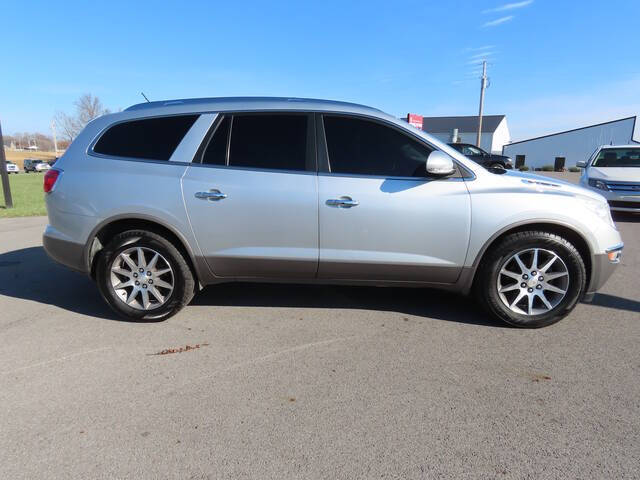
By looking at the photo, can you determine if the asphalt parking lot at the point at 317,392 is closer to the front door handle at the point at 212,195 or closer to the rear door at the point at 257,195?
the rear door at the point at 257,195

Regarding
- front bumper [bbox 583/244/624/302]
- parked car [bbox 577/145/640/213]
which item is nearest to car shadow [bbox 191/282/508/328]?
front bumper [bbox 583/244/624/302]

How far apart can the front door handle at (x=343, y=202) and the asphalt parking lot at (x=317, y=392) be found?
107 cm

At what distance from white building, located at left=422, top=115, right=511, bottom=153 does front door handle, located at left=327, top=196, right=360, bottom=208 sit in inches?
2530

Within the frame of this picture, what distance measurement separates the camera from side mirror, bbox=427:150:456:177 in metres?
3.23

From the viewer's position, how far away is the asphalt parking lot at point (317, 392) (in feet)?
6.70

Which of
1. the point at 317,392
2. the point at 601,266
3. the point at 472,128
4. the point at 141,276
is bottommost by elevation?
the point at 317,392

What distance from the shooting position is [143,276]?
3.64 metres

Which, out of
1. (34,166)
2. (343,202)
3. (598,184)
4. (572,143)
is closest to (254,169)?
(343,202)

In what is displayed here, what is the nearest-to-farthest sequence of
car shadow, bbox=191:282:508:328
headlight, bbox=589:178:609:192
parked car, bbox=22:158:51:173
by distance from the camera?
car shadow, bbox=191:282:508:328 → headlight, bbox=589:178:609:192 → parked car, bbox=22:158:51:173

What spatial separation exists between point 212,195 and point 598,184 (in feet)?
32.4

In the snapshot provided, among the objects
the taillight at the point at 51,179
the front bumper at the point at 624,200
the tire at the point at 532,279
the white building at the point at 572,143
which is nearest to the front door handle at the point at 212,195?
the taillight at the point at 51,179

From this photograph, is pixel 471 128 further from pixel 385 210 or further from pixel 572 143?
pixel 385 210

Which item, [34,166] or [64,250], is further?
[34,166]

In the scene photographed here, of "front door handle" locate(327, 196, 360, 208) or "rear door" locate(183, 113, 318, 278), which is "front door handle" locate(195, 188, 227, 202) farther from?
"front door handle" locate(327, 196, 360, 208)
